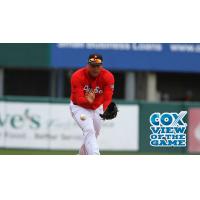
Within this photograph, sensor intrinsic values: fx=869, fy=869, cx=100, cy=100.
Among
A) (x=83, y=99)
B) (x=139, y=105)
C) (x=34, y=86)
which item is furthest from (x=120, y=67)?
(x=83, y=99)

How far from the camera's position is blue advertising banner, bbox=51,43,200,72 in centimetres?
1630

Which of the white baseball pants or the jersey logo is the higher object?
the jersey logo

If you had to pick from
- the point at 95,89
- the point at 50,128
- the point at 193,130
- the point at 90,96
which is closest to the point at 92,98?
the point at 90,96

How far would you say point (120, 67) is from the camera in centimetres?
1831

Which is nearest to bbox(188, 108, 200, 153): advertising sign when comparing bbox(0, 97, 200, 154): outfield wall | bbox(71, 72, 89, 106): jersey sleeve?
bbox(71, 72, 89, 106): jersey sleeve

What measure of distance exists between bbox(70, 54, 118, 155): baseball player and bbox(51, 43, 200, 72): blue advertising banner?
13.0ft

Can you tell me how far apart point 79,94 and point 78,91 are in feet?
0.14

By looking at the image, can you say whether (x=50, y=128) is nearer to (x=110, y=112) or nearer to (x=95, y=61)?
(x=110, y=112)

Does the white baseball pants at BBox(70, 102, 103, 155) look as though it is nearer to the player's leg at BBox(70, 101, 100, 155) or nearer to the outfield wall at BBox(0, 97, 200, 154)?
the player's leg at BBox(70, 101, 100, 155)

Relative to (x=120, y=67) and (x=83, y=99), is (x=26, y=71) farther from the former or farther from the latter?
(x=83, y=99)

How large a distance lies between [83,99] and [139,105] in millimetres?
6827

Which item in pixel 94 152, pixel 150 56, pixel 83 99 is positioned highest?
pixel 150 56

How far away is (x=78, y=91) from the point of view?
429 inches

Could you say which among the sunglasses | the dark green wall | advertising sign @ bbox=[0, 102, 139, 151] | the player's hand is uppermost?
the dark green wall
